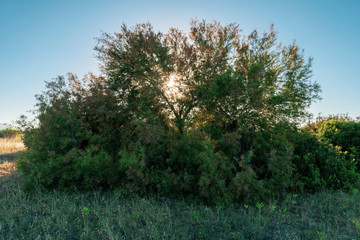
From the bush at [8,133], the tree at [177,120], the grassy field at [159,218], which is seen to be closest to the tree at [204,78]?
the tree at [177,120]

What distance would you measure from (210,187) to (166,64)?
4024mm

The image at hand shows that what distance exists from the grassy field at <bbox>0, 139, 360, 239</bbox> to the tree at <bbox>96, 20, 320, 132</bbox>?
2661 millimetres

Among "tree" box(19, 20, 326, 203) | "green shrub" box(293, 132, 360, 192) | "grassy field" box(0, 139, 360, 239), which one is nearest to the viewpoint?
"grassy field" box(0, 139, 360, 239)

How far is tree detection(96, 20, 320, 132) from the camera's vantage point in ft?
22.9

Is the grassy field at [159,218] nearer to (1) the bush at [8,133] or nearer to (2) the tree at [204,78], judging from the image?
(2) the tree at [204,78]

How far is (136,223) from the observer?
4.91 m

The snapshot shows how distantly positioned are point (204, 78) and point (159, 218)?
14.7 feet

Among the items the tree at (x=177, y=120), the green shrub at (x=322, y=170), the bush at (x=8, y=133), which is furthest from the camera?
the bush at (x=8, y=133)

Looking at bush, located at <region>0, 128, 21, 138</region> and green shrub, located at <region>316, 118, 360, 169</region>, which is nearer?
green shrub, located at <region>316, 118, 360, 169</region>

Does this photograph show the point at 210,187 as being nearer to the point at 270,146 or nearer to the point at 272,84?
the point at 270,146

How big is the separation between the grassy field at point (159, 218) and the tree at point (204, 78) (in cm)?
266

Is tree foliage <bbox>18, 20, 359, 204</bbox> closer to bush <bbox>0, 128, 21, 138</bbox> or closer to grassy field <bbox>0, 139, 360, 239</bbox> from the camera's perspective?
grassy field <bbox>0, 139, 360, 239</bbox>

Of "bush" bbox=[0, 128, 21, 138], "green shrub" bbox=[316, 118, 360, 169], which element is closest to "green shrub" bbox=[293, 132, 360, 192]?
"green shrub" bbox=[316, 118, 360, 169]

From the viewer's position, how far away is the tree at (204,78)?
22.9 feet
